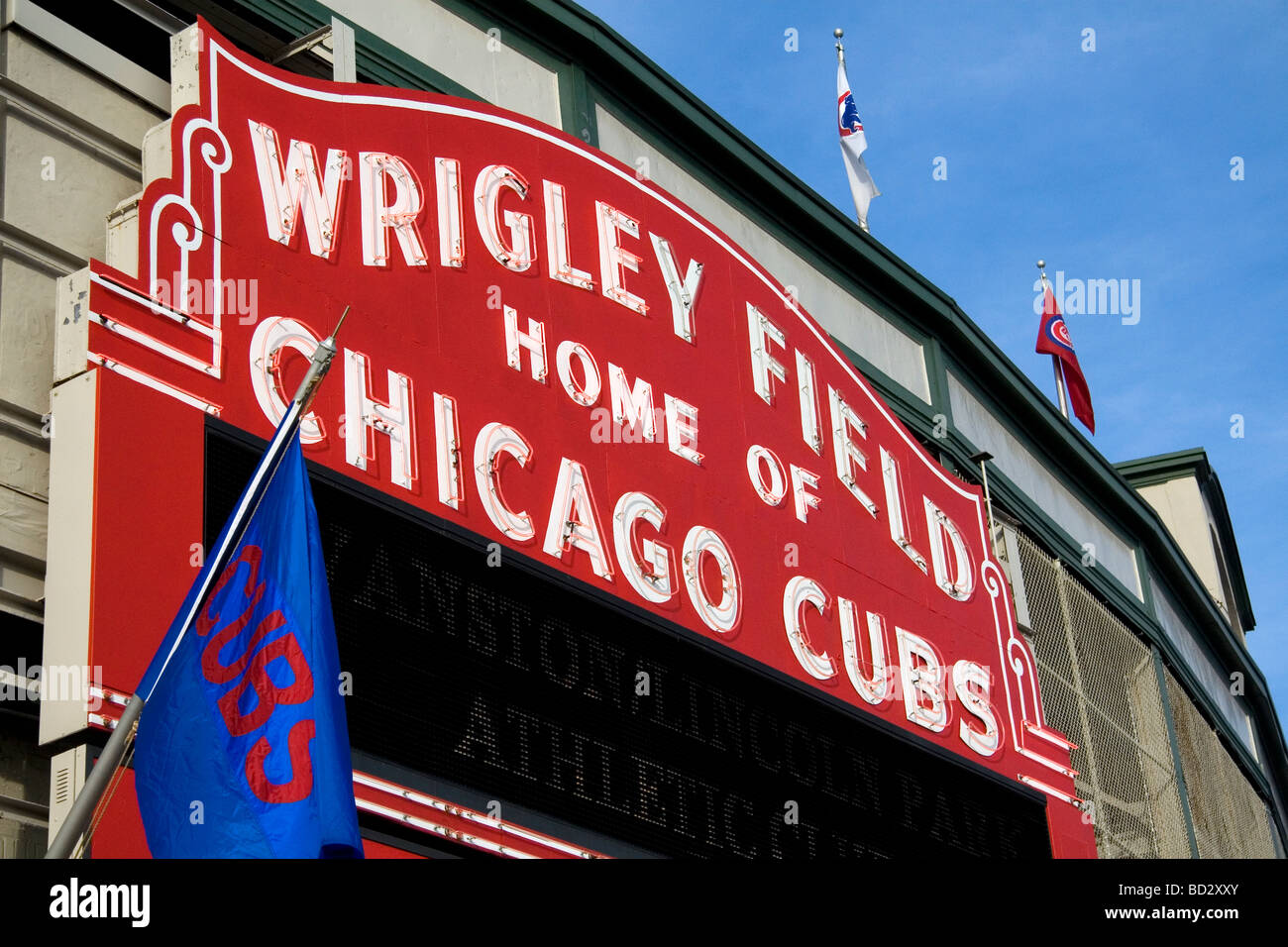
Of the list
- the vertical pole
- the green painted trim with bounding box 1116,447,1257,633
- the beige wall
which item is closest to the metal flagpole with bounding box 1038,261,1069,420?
the vertical pole

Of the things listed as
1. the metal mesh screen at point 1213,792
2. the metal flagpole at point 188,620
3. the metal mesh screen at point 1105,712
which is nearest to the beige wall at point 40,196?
the metal flagpole at point 188,620

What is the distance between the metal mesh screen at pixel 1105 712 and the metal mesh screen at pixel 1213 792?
1.00 meters

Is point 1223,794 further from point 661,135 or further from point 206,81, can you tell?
point 206,81

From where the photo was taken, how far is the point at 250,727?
6039 mm

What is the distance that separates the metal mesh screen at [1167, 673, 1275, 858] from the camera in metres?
21.2

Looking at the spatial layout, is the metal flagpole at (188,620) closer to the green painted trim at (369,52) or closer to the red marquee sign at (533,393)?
the red marquee sign at (533,393)

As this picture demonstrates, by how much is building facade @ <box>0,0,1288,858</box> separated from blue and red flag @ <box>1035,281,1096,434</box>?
844 cm

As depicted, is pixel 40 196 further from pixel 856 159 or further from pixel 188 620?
pixel 856 159

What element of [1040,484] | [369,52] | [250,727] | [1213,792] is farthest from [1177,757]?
[250,727]

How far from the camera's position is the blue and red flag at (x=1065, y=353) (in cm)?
2347

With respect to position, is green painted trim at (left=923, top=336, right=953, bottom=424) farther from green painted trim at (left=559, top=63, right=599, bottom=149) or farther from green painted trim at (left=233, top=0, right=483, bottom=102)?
green painted trim at (left=233, top=0, right=483, bottom=102)

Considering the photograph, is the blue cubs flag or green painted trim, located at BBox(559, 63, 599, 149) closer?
the blue cubs flag

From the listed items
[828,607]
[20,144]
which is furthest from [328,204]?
[828,607]

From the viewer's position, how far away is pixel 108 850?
6680 mm
